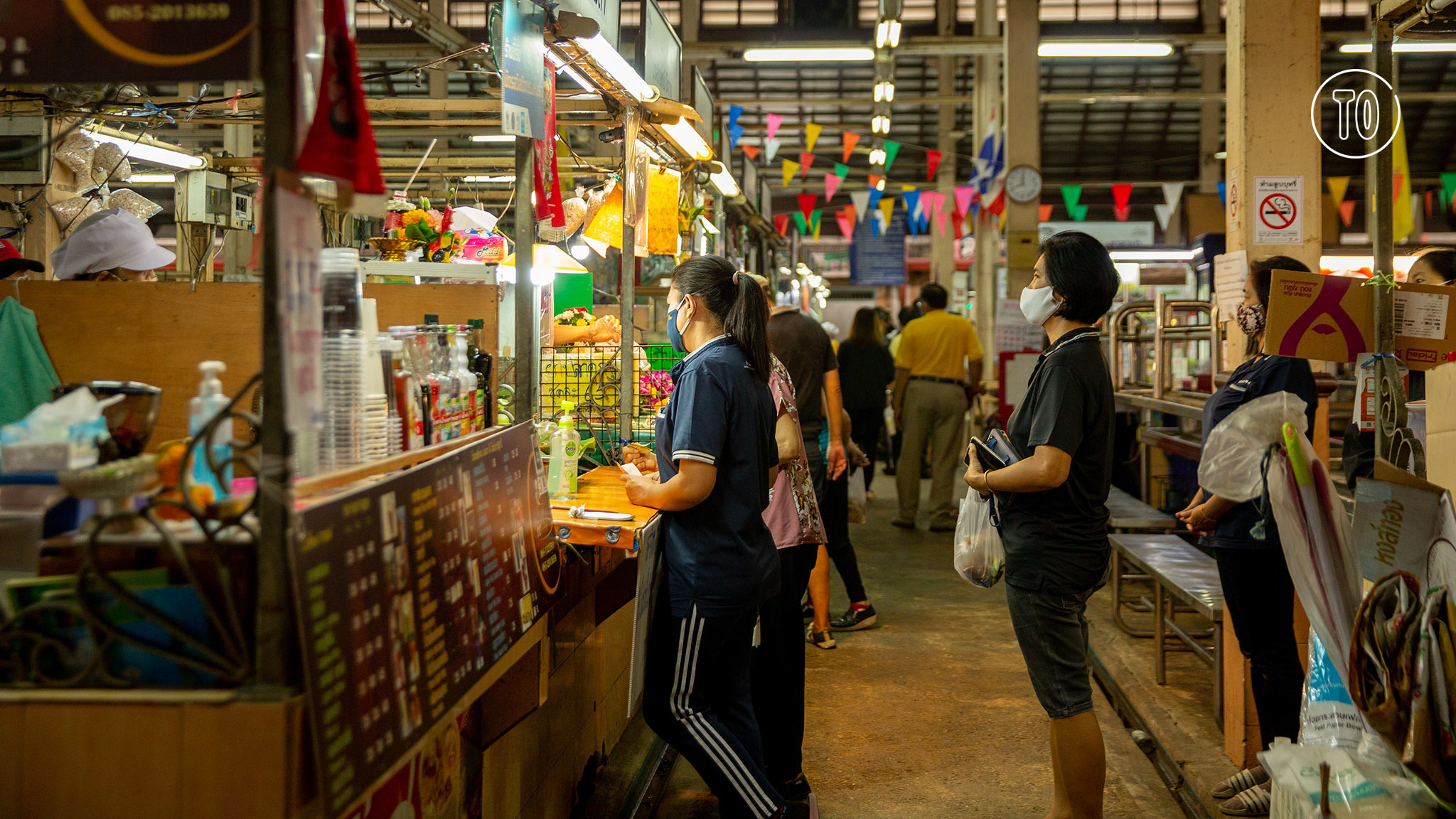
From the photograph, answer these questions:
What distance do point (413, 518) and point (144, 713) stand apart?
1.64 feet

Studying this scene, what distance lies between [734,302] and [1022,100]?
321 inches

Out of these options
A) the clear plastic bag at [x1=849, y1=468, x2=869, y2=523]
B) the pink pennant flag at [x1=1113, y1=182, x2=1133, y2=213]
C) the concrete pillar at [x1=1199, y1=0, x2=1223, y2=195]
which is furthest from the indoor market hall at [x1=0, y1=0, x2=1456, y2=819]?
the concrete pillar at [x1=1199, y1=0, x2=1223, y2=195]

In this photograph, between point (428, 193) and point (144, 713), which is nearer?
point (144, 713)

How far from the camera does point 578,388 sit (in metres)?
3.95

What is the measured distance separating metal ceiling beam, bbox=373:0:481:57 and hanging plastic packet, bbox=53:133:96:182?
2.35m

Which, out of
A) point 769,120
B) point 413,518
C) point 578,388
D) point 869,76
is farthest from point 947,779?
point 869,76

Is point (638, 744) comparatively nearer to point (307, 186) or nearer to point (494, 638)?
point (494, 638)

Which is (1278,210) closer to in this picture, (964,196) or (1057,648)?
(1057,648)

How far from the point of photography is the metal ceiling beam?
27.3 feet

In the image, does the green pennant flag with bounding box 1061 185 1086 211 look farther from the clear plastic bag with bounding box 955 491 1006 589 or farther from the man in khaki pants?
the clear plastic bag with bounding box 955 491 1006 589

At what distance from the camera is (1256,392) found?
317cm

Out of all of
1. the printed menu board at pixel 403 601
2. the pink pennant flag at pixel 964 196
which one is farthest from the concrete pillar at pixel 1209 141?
the printed menu board at pixel 403 601

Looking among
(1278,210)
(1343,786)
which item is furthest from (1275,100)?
(1343,786)

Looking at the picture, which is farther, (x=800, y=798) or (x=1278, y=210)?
(x=1278, y=210)
